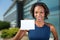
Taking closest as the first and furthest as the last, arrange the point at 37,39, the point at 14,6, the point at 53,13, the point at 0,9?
the point at 37,39
the point at 53,13
the point at 0,9
the point at 14,6

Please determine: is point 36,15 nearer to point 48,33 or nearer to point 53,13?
point 48,33

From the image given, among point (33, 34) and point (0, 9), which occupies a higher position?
point (0, 9)

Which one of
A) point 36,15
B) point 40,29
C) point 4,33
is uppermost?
point 36,15

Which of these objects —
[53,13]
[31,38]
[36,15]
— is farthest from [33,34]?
[53,13]

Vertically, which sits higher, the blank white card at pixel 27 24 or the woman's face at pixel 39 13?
the woman's face at pixel 39 13

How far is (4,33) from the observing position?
3.49 meters

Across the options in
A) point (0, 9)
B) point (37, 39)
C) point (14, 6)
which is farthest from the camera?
point (14, 6)

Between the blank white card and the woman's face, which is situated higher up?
the woman's face

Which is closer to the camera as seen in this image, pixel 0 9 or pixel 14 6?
pixel 0 9

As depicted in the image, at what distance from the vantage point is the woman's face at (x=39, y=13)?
1546 millimetres

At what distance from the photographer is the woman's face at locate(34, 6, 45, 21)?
155 cm

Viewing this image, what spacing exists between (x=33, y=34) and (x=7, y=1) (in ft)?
7.64

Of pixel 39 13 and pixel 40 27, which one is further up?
pixel 39 13

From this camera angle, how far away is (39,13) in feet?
5.09
